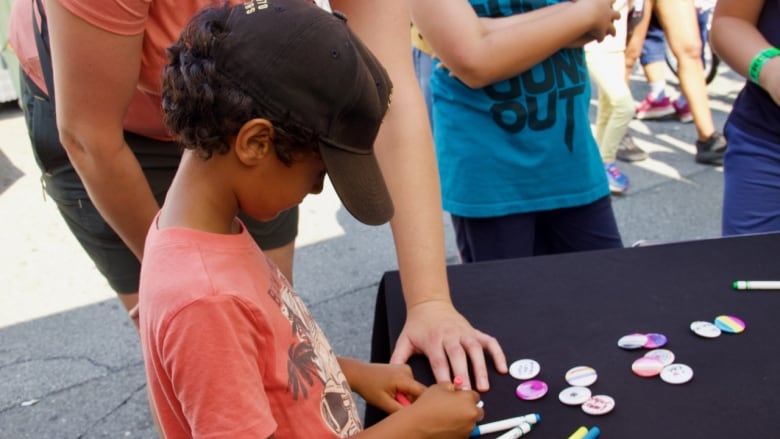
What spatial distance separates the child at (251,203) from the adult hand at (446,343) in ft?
0.27

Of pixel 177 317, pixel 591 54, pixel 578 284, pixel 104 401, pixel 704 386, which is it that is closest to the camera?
pixel 177 317

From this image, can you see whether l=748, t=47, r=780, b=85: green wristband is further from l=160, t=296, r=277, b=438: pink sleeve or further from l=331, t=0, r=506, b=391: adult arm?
l=160, t=296, r=277, b=438: pink sleeve

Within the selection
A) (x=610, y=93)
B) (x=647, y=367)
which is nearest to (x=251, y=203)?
(x=647, y=367)

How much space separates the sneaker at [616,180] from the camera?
4.12 meters

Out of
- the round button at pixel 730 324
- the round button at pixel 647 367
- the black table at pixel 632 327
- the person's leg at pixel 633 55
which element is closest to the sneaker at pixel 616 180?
the person's leg at pixel 633 55

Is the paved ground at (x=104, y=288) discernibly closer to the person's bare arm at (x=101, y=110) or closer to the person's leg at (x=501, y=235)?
the person's leg at (x=501, y=235)

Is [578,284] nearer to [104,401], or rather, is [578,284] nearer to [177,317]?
[177,317]

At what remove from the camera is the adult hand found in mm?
1128

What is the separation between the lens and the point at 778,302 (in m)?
1.24

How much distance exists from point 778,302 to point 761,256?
17 cm

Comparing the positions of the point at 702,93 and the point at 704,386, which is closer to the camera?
the point at 704,386

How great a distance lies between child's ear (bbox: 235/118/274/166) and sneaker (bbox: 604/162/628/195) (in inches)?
135

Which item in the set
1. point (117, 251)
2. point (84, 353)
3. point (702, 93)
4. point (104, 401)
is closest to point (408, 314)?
point (117, 251)

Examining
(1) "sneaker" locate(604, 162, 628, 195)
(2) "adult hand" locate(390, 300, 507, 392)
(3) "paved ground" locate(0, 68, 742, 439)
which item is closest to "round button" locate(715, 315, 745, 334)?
(2) "adult hand" locate(390, 300, 507, 392)
